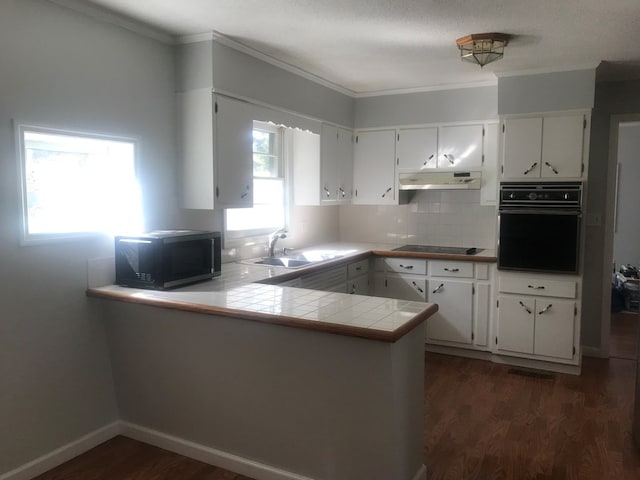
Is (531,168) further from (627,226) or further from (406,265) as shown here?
(627,226)

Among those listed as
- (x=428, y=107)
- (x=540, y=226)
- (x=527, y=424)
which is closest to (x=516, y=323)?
(x=540, y=226)

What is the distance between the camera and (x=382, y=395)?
2123 mm

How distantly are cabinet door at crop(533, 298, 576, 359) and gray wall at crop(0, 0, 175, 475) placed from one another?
3.00m

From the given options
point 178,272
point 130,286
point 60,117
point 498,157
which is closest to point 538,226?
point 498,157

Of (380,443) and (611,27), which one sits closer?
(380,443)

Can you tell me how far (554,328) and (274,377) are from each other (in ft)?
8.50

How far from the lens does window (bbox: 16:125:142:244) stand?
8.20 feet

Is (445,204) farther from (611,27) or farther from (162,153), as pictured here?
(162,153)

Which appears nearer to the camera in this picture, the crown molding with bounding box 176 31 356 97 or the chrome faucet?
the crown molding with bounding box 176 31 356 97

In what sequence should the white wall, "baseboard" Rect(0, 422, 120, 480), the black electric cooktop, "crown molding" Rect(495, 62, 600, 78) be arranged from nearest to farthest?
"baseboard" Rect(0, 422, 120, 480)
"crown molding" Rect(495, 62, 600, 78)
the black electric cooktop
the white wall

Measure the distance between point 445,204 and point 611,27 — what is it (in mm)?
2171

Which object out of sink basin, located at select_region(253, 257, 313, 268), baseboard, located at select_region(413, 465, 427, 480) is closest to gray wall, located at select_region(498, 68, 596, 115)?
sink basin, located at select_region(253, 257, 313, 268)

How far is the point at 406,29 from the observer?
3.00 metres

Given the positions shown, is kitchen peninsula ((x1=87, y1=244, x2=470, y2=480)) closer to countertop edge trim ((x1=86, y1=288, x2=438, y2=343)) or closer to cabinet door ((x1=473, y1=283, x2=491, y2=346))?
countertop edge trim ((x1=86, y1=288, x2=438, y2=343))
